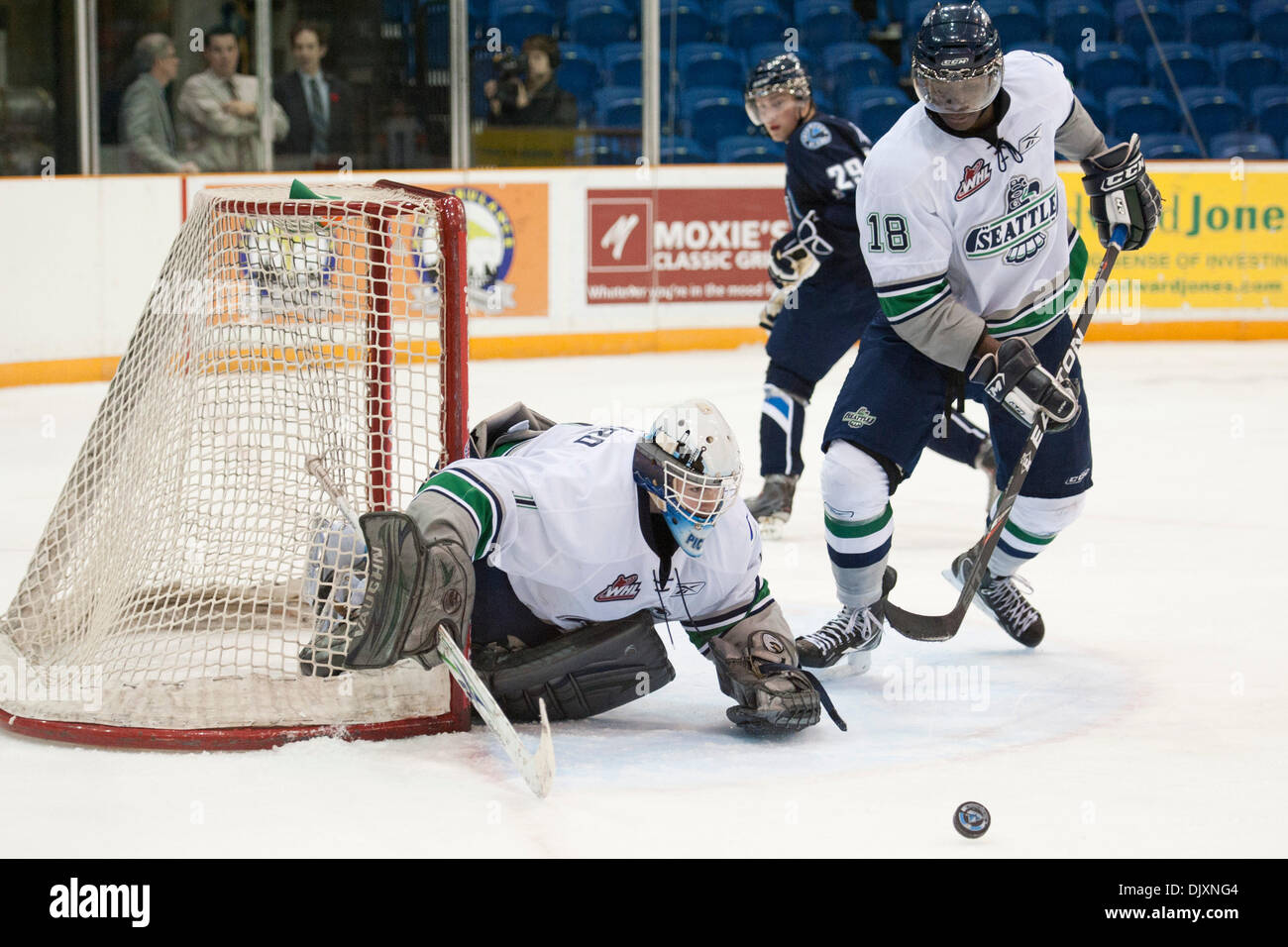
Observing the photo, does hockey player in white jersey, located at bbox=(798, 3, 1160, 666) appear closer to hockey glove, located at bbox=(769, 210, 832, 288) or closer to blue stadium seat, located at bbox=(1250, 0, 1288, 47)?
hockey glove, located at bbox=(769, 210, 832, 288)

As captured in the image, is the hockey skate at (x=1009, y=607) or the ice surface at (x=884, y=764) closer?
the ice surface at (x=884, y=764)

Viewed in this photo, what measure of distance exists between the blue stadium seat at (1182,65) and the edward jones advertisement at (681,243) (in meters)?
2.57

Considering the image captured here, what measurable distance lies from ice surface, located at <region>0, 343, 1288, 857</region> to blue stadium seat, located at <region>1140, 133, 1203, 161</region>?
503 centimetres

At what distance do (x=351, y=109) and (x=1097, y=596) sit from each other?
4.87m

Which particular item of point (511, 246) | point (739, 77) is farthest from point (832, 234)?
point (739, 77)

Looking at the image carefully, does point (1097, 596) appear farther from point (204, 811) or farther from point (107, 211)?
point (107, 211)

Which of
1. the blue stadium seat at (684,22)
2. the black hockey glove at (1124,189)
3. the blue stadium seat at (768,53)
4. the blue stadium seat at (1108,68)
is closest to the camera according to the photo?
the black hockey glove at (1124,189)

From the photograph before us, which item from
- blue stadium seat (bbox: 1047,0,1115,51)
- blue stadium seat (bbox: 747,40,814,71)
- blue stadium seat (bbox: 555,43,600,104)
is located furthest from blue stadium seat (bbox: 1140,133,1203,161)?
blue stadium seat (bbox: 555,43,600,104)

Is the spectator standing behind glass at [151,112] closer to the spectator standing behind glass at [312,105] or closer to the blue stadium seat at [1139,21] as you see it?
the spectator standing behind glass at [312,105]

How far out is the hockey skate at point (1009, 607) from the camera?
3744mm

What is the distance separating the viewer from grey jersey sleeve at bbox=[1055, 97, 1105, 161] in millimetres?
3586

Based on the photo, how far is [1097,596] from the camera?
4.25 meters

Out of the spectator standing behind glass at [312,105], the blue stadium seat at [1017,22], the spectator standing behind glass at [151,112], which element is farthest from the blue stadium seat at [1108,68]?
the spectator standing behind glass at [151,112]
